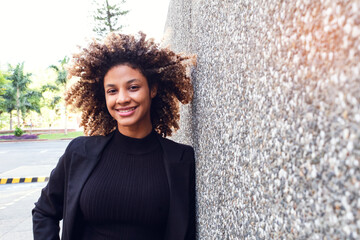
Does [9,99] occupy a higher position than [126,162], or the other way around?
[9,99]

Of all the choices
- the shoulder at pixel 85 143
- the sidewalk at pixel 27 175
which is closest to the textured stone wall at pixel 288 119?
the shoulder at pixel 85 143

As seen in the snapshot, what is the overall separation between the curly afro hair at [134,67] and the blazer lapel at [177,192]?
0.41m

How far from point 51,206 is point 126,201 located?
672 millimetres

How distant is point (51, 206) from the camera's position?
6.63 ft

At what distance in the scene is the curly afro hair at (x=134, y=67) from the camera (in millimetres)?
1960

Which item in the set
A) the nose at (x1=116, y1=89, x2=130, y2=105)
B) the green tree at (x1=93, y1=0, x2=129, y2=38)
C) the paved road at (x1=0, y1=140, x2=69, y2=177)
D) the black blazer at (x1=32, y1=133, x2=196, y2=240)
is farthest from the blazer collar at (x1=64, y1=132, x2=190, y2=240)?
the green tree at (x1=93, y1=0, x2=129, y2=38)

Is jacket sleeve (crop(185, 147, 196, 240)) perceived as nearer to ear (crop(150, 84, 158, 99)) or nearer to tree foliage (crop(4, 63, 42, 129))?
ear (crop(150, 84, 158, 99))

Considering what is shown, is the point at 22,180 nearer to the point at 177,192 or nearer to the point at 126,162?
the point at 126,162

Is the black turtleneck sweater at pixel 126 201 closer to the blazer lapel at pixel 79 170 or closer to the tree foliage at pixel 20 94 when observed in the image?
the blazer lapel at pixel 79 170

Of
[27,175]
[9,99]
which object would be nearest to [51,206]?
[27,175]

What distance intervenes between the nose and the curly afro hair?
20cm

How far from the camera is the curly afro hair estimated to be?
1.96 metres

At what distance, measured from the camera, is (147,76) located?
1954 mm

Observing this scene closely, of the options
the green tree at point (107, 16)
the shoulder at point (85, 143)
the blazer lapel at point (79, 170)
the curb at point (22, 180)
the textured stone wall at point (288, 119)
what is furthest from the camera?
the green tree at point (107, 16)
